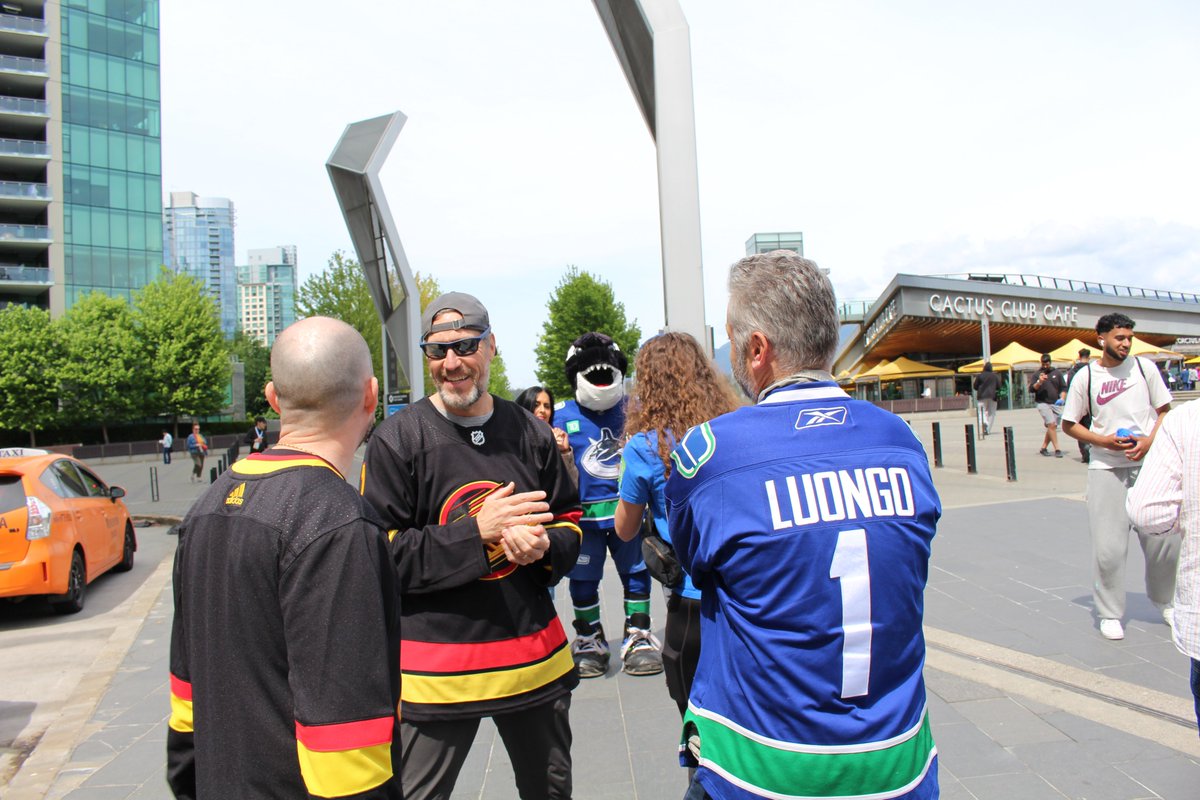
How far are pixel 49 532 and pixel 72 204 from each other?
5269 cm

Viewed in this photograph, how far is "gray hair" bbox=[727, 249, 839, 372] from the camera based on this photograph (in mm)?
1687

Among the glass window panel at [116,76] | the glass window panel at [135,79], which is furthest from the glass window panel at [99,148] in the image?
the glass window panel at [135,79]

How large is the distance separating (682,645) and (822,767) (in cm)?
117

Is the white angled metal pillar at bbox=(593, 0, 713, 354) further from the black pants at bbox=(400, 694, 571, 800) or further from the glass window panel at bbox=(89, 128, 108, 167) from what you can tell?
the glass window panel at bbox=(89, 128, 108, 167)

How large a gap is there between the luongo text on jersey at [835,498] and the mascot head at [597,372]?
3.17 metres

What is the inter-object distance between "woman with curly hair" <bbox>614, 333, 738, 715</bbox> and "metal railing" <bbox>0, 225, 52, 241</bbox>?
57207 millimetres

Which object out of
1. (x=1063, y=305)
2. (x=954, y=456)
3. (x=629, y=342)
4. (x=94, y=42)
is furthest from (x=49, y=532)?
(x=94, y=42)

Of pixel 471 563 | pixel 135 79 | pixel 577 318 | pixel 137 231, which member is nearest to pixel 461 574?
pixel 471 563

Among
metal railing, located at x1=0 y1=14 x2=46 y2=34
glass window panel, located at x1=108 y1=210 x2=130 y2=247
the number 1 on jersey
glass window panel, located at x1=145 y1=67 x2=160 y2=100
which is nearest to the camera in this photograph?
the number 1 on jersey

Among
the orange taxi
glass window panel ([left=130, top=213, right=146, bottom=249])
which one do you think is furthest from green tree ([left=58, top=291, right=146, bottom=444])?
the orange taxi

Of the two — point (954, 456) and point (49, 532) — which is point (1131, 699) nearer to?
point (49, 532)

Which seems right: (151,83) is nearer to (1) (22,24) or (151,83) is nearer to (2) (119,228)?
(1) (22,24)

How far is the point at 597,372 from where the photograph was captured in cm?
471

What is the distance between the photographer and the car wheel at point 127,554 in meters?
9.62
